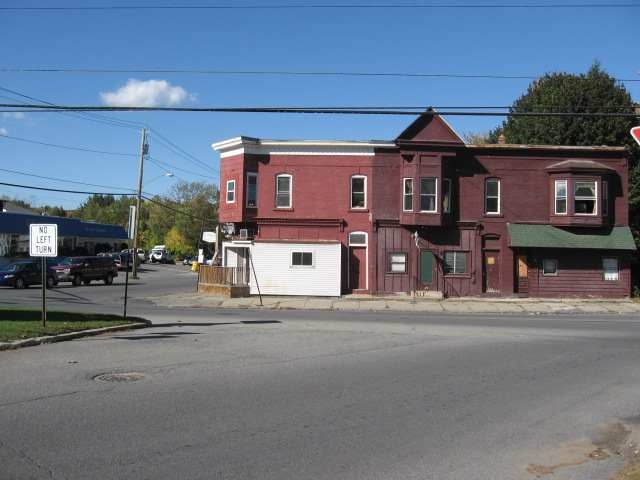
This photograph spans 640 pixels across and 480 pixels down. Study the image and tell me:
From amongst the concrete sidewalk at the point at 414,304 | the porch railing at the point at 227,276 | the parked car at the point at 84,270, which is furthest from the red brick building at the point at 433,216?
the parked car at the point at 84,270

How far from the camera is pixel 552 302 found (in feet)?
102

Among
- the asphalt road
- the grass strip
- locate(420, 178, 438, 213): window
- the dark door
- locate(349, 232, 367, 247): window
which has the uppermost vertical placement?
locate(420, 178, 438, 213): window

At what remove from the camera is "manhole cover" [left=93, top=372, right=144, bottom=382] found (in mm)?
9641

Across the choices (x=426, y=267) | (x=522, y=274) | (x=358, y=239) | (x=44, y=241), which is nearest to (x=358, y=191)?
(x=358, y=239)

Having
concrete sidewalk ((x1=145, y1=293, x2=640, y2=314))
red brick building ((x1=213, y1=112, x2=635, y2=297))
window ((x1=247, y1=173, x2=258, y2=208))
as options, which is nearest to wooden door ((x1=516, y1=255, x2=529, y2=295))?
red brick building ((x1=213, y1=112, x2=635, y2=297))

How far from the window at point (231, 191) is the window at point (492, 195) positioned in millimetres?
12807

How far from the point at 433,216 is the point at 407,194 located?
1.73 m

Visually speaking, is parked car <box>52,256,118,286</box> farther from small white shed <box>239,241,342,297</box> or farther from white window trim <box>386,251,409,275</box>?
white window trim <box>386,251,409,275</box>

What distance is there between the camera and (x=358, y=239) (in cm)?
3350

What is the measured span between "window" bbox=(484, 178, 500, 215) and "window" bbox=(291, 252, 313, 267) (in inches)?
363

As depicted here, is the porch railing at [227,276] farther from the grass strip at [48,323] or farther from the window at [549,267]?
the window at [549,267]

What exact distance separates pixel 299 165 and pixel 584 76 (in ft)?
70.2

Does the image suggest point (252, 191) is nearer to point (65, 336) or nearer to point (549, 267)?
point (549, 267)

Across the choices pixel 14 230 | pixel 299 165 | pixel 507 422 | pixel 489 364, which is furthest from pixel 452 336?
pixel 14 230
